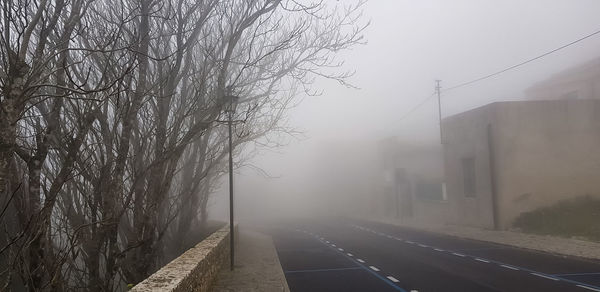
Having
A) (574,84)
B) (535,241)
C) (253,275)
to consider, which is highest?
(574,84)

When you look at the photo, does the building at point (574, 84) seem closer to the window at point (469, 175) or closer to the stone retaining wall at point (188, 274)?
the window at point (469, 175)

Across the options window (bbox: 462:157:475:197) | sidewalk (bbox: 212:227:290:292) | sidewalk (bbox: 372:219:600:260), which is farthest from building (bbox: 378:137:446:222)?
sidewalk (bbox: 212:227:290:292)

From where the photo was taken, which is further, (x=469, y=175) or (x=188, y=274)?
(x=469, y=175)

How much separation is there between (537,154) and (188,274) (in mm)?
21391

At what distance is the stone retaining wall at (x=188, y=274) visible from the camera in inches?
255

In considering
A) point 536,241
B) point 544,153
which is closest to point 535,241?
point 536,241

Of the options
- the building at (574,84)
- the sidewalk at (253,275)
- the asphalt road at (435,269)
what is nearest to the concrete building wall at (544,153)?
the asphalt road at (435,269)

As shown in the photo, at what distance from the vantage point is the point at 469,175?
28.3 m

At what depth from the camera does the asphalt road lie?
11.1 meters

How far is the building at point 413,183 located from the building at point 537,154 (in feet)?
30.0

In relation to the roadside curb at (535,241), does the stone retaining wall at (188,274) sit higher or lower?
higher

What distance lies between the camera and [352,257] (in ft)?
58.2

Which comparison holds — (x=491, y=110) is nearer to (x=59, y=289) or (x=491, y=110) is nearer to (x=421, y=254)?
(x=421, y=254)

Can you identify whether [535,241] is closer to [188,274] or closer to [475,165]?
[475,165]
